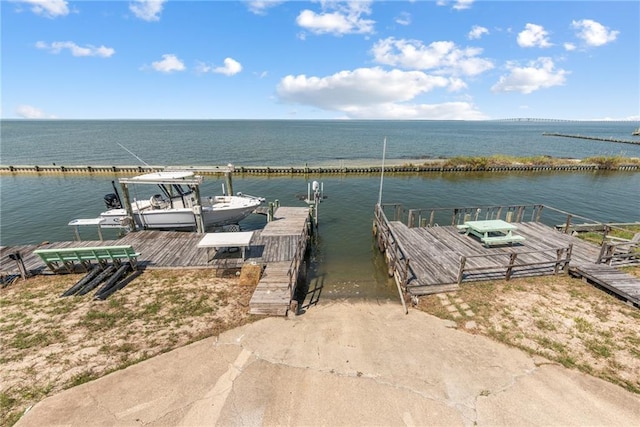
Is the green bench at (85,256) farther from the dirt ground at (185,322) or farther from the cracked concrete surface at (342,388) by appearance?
the cracked concrete surface at (342,388)

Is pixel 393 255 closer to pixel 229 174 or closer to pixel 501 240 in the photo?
pixel 501 240

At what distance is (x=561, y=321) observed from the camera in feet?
32.4

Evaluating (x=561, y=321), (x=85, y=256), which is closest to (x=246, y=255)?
(x=85, y=256)

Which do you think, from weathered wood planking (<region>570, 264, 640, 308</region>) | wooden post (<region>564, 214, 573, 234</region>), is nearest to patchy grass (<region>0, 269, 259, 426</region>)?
weathered wood planking (<region>570, 264, 640, 308</region>)

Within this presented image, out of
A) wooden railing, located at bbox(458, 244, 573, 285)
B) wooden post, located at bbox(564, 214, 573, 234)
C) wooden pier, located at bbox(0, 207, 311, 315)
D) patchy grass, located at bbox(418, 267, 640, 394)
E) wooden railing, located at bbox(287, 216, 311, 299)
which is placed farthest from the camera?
wooden post, located at bbox(564, 214, 573, 234)

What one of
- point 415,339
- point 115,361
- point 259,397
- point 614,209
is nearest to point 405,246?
point 415,339

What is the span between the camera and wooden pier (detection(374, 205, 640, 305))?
38.8 ft

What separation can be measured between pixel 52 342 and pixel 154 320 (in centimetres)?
281

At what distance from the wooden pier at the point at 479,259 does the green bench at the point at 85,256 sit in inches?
507

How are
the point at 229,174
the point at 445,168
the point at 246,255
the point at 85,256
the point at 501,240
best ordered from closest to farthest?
the point at 85,256
the point at 246,255
the point at 501,240
the point at 229,174
the point at 445,168

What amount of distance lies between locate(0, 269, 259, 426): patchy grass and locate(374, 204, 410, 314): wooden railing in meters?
6.52

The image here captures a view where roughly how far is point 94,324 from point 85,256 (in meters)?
4.61

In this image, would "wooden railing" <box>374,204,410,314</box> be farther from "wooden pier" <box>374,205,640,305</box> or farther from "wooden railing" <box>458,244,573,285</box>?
"wooden railing" <box>458,244,573,285</box>

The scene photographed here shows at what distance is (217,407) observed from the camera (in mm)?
6703
